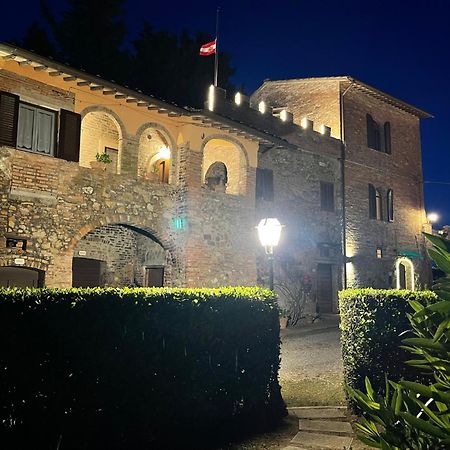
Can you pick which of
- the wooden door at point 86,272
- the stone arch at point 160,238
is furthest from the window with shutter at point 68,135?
the wooden door at point 86,272

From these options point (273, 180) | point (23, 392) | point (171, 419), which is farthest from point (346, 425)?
point (273, 180)

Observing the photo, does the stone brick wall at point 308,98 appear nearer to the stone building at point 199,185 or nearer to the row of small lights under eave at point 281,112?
the stone building at point 199,185

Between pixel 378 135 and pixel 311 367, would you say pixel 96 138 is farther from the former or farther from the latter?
pixel 378 135

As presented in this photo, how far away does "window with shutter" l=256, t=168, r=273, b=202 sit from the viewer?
1617 cm

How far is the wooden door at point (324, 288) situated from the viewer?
18.1m

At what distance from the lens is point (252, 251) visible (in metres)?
14.6

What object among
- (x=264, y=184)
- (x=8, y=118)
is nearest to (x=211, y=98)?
(x=264, y=184)

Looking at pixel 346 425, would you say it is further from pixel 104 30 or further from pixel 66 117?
pixel 104 30

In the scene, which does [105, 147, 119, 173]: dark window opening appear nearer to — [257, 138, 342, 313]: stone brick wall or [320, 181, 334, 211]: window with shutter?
[257, 138, 342, 313]: stone brick wall

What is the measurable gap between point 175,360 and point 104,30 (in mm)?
24409

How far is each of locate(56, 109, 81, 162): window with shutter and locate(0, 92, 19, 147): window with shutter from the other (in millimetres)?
1118

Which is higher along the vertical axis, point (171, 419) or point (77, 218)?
point (77, 218)

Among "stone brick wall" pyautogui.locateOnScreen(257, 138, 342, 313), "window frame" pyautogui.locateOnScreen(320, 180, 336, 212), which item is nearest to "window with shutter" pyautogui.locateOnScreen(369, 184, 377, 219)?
"stone brick wall" pyautogui.locateOnScreen(257, 138, 342, 313)

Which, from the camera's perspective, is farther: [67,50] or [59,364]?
[67,50]
